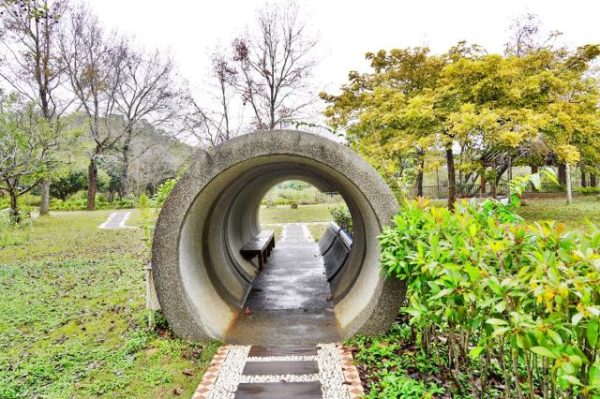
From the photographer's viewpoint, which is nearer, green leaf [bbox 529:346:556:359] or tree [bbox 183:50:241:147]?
green leaf [bbox 529:346:556:359]

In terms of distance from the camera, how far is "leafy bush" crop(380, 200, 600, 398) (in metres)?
2.38

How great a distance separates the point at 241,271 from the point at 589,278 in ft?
26.1

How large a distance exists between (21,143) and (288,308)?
42.5ft

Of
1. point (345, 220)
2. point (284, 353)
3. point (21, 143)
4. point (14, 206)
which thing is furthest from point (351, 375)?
point (14, 206)

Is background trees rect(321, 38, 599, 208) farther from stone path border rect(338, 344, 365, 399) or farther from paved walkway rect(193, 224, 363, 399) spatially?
stone path border rect(338, 344, 365, 399)

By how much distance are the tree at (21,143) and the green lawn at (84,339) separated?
13.8 ft

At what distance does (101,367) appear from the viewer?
16.8 ft

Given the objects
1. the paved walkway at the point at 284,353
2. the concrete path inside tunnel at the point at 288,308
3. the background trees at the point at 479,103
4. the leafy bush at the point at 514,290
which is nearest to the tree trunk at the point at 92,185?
the background trees at the point at 479,103

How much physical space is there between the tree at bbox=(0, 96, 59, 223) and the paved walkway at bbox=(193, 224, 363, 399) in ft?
35.1

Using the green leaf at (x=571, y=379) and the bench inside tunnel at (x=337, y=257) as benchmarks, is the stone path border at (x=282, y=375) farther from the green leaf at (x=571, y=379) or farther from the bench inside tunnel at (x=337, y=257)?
the bench inside tunnel at (x=337, y=257)

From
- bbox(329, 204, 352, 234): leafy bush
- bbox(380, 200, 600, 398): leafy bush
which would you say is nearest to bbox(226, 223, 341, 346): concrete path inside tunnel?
bbox(329, 204, 352, 234): leafy bush

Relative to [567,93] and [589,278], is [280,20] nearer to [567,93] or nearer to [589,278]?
[567,93]

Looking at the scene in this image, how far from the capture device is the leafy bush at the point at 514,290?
7.80ft

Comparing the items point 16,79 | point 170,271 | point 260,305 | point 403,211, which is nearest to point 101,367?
point 170,271
